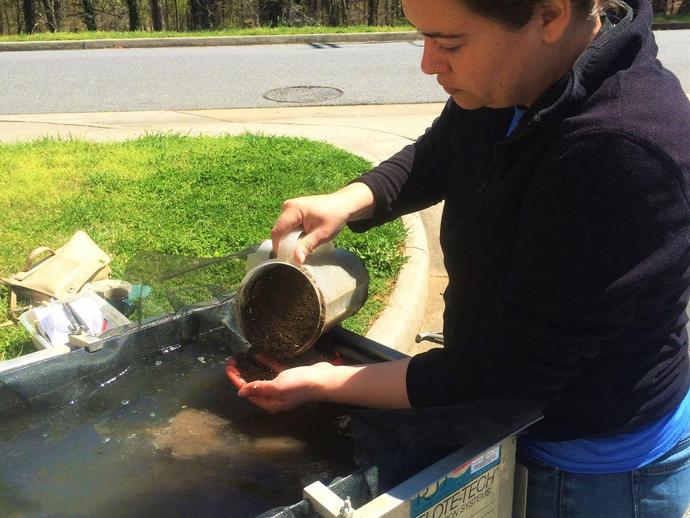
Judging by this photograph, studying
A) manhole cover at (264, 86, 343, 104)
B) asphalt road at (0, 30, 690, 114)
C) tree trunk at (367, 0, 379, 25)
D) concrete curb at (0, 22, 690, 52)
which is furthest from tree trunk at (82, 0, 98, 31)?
manhole cover at (264, 86, 343, 104)

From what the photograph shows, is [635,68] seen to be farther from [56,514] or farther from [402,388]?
[56,514]

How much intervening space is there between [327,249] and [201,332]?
0.48 metres

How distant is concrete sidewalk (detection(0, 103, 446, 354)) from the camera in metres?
4.51

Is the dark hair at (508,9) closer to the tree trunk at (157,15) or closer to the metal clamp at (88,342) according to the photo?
the metal clamp at (88,342)

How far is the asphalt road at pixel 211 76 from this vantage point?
367 inches

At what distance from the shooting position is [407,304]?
388cm

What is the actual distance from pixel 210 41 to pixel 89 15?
570 cm

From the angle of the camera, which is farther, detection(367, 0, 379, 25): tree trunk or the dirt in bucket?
detection(367, 0, 379, 25): tree trunk

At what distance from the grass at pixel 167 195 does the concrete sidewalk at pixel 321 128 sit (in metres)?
0.24

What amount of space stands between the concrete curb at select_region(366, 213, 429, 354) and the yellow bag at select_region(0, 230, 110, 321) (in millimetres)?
1348

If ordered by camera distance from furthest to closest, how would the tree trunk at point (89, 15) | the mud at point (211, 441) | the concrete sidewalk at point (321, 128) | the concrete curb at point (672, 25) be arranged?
the tree trunk at point (89, 15), the concrete curb at point (672, 25), the concrete sidewalk at point (321, 128), the mud at point (211, 441)

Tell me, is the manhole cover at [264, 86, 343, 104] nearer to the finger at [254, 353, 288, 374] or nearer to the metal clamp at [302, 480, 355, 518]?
the finger at [254, 353, 288, 374]

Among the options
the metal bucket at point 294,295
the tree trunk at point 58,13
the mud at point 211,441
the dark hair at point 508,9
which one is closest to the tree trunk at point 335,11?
the tree trunk at point 58,13

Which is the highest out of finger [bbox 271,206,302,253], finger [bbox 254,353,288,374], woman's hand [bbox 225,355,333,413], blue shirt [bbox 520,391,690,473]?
finger [bbox 271,206,302,253]
